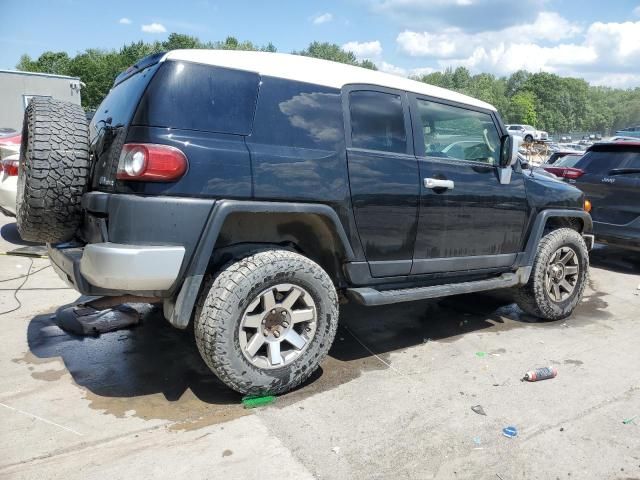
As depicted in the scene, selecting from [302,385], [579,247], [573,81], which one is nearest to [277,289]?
[302,385]

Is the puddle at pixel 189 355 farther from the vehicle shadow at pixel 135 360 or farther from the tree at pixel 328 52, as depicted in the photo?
the tree at pixel 328 52

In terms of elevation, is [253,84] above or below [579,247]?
above

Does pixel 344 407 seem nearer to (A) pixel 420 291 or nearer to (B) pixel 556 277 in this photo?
(A) pixel 420 291

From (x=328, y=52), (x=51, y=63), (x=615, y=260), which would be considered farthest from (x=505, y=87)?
(x=615, y=260)

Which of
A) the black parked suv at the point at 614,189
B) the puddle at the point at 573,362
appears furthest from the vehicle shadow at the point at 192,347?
the black parked suv at the point at 614,189

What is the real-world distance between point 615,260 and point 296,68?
6.98 metres

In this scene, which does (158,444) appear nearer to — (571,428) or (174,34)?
(571,428)

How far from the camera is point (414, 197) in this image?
12.1 feet

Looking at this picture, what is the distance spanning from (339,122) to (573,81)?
14318cm

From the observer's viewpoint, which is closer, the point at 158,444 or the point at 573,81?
the point at 158,444

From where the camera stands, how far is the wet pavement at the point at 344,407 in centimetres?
261

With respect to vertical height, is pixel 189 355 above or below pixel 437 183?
below

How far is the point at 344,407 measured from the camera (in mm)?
3178

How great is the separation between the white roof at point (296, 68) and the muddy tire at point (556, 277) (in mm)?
1860
